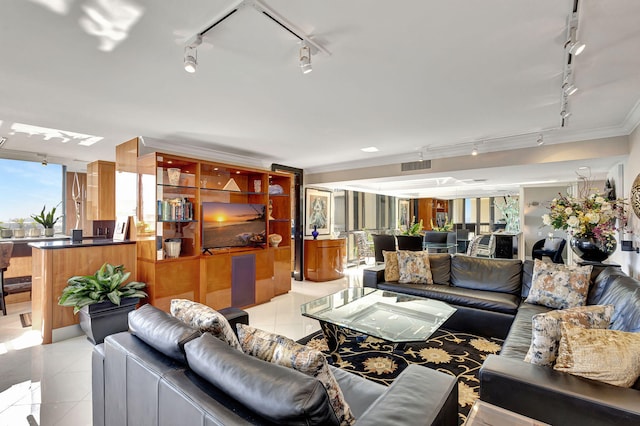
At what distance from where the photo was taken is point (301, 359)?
3.92 ft

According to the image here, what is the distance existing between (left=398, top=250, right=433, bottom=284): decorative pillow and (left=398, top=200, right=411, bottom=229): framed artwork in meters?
6.72

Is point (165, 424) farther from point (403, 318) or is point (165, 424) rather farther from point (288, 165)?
point (288, 165)

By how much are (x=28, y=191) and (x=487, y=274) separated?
25.6 ft

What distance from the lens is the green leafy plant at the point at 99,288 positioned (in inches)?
122

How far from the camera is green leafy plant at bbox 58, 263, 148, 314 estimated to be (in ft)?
10.2

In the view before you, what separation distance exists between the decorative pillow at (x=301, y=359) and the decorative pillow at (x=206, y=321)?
0.42 ft

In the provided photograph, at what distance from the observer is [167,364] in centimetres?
138

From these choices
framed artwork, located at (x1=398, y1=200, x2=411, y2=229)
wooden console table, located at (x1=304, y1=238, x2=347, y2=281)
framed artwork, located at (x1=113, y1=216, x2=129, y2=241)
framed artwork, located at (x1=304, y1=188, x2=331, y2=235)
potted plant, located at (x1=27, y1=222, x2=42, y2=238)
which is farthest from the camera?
framed artwork, located at (x1=398, y1=200, x2=411, y2=229)

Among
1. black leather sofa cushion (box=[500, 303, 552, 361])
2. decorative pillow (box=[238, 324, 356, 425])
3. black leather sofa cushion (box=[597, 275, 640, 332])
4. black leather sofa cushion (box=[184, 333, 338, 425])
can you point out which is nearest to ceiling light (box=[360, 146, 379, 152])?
black leather sofa cushion (box=[500, 303, 552, 361])

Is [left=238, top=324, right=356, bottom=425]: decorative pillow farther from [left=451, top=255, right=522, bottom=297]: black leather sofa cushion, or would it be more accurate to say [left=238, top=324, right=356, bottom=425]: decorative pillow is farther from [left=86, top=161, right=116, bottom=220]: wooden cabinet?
[left=86, top=161, right=116, bottom=220]: wooden cabinet

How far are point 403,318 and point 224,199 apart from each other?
10.4ft

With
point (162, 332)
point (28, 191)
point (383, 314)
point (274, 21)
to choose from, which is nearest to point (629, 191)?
point (383, 314)

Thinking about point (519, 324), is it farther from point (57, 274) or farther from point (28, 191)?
point (28, 191)

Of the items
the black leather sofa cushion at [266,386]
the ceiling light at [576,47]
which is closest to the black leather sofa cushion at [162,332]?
the black leather sofa cushion at [266,386]
